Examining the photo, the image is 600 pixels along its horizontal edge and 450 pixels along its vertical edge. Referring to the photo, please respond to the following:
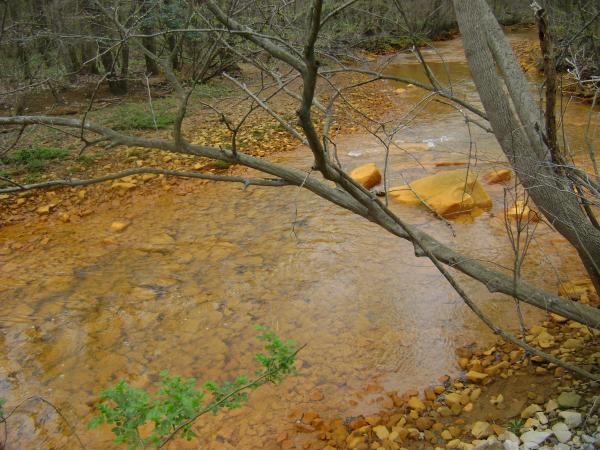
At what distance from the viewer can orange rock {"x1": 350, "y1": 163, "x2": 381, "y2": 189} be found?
253 inches

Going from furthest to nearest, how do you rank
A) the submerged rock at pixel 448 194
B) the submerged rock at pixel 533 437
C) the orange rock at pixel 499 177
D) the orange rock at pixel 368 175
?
the orange rock at pixel 368 175 < the orange rock at pixel 499 177 < the submerged rock at pixel 448 194 < the submerged rock at pixel 533 437

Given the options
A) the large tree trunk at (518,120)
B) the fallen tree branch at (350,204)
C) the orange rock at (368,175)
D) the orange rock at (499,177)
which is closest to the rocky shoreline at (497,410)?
the fallen tree branch at (350,204)

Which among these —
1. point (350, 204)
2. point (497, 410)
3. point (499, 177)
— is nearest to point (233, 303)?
point (350, 204)

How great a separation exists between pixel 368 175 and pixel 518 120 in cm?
350

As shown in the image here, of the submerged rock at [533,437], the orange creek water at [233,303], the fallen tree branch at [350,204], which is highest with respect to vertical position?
the fallen tree branch at [350,204]

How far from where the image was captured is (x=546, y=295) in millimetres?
2879

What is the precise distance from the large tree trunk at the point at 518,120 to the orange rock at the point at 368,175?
330 cm

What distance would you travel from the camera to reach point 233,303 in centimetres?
433

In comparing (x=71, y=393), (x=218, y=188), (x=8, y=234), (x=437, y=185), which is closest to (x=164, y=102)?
(x=218, y=188)

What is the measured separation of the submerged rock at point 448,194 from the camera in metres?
5.58

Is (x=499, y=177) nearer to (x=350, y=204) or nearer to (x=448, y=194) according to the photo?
(x=448, y=194)

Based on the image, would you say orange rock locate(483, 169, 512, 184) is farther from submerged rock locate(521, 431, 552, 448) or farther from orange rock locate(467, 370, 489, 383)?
submerged rock locate(521, 431, 552, 448)

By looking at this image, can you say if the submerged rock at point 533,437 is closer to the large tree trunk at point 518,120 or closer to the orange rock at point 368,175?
the large tree trunk at point 518,120

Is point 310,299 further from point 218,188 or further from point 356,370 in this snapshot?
point 218,188
